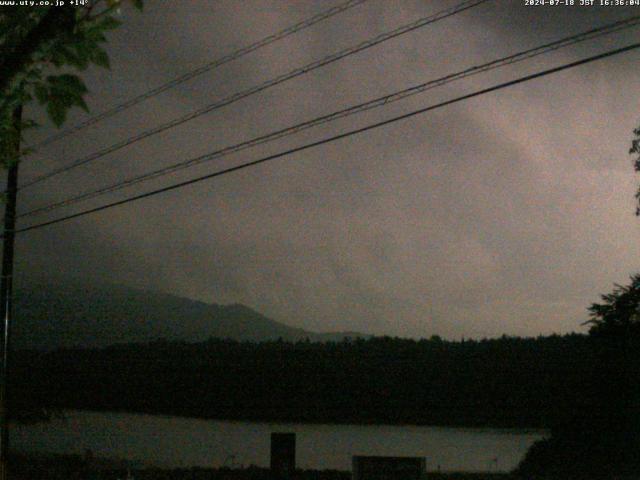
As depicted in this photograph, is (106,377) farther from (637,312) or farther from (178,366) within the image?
(637,312)

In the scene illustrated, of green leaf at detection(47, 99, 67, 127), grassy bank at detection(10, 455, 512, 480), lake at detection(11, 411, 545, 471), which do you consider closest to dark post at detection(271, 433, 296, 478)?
grassy bank at detection(10, 455, 512, 480)

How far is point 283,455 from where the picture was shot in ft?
49.2

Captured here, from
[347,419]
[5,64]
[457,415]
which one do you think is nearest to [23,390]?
[347,419]

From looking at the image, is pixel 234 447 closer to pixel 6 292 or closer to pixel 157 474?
pixel 157 474

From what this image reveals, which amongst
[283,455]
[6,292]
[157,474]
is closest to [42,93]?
[283,455]

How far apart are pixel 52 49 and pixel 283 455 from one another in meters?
11.3

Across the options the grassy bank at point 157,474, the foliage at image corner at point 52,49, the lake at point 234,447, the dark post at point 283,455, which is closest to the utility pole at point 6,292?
the grassy bank at point 157,474

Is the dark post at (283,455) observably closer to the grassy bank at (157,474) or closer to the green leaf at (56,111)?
the grassy bank at (157,474)

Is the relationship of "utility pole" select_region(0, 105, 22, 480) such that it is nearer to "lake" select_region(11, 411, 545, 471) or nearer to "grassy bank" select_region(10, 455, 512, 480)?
"grassy bank" select_region(10, 455, 512, 480)

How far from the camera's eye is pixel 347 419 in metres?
84.9

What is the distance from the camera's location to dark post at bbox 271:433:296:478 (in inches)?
585

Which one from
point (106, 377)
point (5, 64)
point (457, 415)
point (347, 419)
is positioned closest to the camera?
point (5, 64)

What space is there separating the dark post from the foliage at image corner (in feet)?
35.3

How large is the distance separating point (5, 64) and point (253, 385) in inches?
3991
